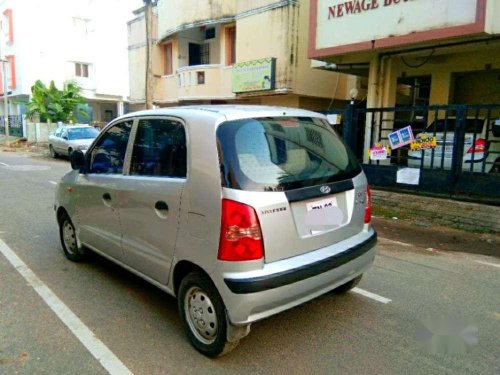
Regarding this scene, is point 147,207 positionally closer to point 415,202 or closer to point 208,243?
point 208,243

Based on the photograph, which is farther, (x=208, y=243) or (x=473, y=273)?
(x=473, y=273)

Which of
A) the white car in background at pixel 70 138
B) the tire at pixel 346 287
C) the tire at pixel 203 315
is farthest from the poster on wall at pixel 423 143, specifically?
the white car in background at pixel 70 138

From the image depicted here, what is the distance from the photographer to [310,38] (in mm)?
9656

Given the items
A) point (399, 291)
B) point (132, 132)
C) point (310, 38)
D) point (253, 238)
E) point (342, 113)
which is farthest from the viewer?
point (310, 38)

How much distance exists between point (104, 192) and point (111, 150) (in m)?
0.42

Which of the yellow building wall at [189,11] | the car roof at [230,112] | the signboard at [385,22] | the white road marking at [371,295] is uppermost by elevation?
the yellow building wall at [189,11]

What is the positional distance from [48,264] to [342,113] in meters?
6.65

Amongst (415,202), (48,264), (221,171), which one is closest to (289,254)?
(221,171)

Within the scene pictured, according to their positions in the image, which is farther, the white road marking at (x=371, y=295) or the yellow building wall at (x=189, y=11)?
the yellow building wall at (x=189, y=11)

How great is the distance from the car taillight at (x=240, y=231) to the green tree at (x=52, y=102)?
82.2ft

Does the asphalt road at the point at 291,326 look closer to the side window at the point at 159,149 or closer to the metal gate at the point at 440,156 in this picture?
the side window at the point at 159,149

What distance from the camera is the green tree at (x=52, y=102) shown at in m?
24.0

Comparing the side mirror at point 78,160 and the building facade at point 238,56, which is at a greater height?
the building facade at point 238,56

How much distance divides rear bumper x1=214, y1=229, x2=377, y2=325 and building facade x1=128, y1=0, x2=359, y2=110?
9.88 meters
